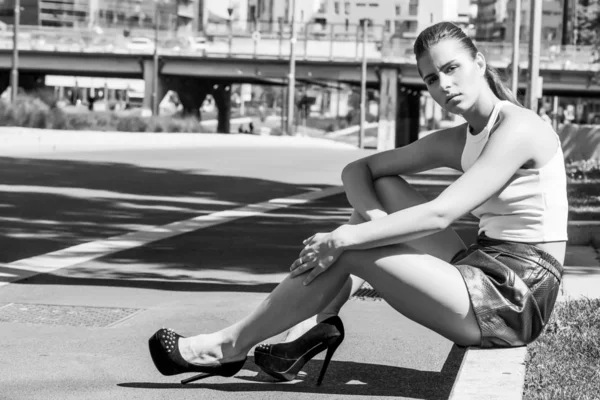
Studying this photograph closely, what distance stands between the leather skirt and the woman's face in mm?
546

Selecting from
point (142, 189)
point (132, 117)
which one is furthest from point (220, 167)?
point (132, 117)

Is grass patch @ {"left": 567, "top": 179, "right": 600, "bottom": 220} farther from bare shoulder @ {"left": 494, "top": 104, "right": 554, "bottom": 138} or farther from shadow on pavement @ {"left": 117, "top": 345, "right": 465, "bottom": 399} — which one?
bare shoulder @ {"left": 494, "top": 104, "right": 554, "bottom": 138}

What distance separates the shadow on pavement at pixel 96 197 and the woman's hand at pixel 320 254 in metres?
5.31

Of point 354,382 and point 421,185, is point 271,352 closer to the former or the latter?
point 354,382

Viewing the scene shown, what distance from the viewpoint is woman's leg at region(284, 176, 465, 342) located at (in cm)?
453

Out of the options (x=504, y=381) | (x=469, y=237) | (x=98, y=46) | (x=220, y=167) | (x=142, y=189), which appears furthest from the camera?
(x=98, y=46)

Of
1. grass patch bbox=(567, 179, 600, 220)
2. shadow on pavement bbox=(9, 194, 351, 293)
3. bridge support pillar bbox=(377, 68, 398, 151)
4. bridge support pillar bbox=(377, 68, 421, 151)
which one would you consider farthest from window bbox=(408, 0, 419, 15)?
shadow on pavement bbox=(9, 194, 351, 293)

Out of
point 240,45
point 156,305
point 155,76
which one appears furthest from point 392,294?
point 155,76

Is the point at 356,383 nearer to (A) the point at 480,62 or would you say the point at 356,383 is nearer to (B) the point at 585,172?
(A) the point at 480,62

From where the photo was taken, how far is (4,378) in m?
4.86

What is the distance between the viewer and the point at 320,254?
421 cm

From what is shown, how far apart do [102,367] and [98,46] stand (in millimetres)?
73372

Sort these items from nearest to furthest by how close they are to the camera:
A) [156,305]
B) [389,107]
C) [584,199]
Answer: [156,305] < [584,199] < [389,107]

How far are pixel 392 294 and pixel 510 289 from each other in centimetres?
40
